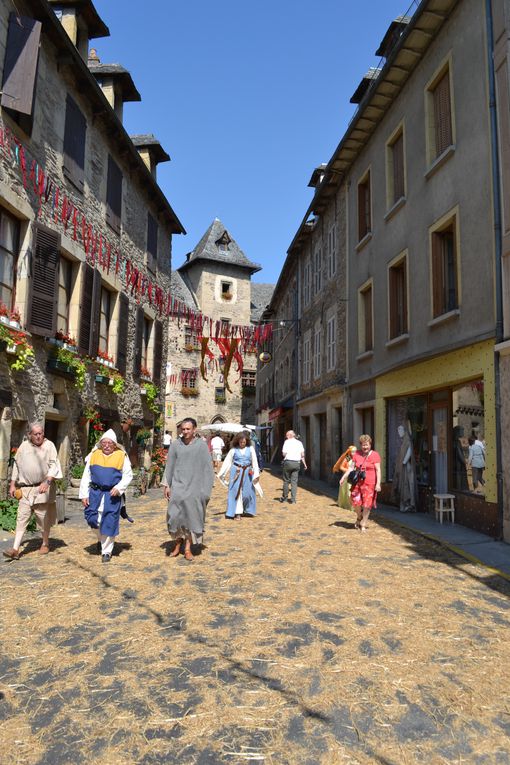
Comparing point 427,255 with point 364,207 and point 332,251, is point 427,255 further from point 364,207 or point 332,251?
point 332,251

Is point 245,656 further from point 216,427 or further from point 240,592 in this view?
point 216,427

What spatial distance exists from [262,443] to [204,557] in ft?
113

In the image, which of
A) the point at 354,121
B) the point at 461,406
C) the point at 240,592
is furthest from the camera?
the point at 354,121

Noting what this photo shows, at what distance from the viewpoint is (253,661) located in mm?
3646

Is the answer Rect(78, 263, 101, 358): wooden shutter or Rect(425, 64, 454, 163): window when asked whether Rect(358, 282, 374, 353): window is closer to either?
Rect(425, 64, 454, 163): window

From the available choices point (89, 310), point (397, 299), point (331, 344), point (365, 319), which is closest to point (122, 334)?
point (89, 310)

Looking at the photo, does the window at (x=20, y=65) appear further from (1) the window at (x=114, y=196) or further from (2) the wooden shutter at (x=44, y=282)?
(1) the window at (x=114, y=196)

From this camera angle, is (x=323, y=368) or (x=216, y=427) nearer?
(x=323, y=368)

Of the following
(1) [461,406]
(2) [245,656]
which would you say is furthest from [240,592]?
(1) [461,406]

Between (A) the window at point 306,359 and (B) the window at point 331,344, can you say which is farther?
(A) the window at point 306,359

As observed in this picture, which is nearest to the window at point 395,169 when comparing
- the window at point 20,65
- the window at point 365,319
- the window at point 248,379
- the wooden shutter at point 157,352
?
the window at point 365,319

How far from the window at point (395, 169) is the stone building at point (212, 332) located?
82.9ft

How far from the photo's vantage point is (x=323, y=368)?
19.1 meters

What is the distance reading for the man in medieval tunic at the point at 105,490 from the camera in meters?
6.63
